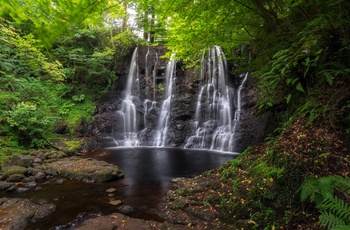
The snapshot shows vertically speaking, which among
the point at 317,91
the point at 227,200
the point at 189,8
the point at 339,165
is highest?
the point at 189,8

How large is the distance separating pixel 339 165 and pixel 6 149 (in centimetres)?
1228

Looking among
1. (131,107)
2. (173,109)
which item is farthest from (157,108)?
(131,107)

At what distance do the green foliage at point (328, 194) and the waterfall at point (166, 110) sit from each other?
12190 millimetres

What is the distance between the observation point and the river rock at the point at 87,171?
7.70m

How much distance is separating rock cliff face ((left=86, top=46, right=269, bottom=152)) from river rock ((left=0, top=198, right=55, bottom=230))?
8.33 metres

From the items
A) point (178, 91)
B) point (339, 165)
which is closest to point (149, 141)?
point (178, 91)

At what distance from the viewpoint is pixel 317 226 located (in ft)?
9.89

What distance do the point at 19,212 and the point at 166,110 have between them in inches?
477

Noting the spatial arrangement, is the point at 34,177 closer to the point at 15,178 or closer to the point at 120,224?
the point at 15,178

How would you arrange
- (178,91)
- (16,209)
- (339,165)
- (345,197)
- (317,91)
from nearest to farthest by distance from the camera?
(345,197)
(339,165)
(317,91)
(16,209)
(178,91)

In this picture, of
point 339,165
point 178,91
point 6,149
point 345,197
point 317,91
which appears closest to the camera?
point 345,197

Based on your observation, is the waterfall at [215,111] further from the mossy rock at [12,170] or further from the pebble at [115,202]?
the mossy rock at [12,170]

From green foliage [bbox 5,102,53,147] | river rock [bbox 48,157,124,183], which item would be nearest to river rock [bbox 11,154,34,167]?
river rock [bbox 48,157,124,183]

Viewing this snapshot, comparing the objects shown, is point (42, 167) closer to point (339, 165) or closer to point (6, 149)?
point (6, 149)
